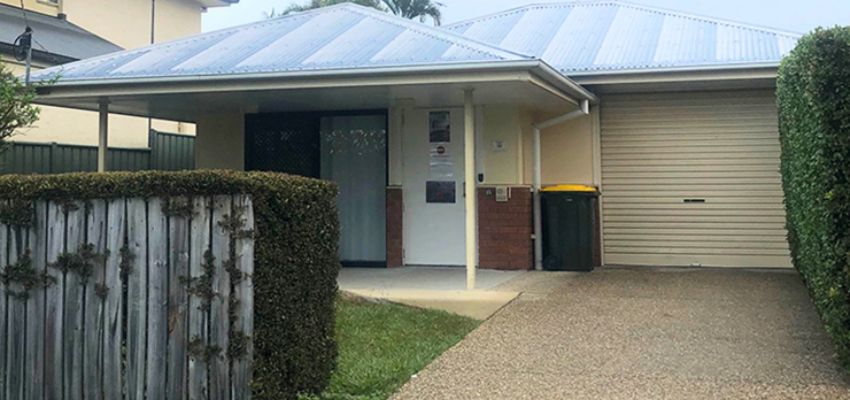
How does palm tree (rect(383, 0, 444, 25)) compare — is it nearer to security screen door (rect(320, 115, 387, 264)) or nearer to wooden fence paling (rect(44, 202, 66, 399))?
security screen door (rect(320, 115, 387, 264))

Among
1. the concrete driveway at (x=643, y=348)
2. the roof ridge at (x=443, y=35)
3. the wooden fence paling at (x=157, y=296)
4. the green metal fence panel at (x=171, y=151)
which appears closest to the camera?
the wooden fence paling at (x=157, y=296)

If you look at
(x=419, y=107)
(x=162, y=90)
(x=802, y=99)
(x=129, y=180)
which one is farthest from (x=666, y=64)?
(x=129, y=180)

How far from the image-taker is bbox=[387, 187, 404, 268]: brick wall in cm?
1035

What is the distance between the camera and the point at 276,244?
161 inches

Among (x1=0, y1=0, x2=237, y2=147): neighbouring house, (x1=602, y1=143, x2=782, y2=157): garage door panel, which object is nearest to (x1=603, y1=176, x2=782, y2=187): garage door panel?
(x1=602, y1=143, x2=782, y2=157): garage door panel

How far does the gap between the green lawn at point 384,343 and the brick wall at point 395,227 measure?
7.58ft

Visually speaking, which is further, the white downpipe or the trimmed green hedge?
the white downpipe

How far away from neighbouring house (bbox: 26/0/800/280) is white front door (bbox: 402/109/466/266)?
17mm

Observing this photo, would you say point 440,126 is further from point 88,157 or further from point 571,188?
point 88,157

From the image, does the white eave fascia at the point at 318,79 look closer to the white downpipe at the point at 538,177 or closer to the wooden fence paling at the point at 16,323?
the white downpipe at the point at 538,177

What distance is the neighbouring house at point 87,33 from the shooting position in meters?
14.8

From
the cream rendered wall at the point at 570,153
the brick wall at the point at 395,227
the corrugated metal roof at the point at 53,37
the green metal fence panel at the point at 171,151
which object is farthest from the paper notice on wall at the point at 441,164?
the corrugated metal roof at the point at 53,37

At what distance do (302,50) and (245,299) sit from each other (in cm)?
511

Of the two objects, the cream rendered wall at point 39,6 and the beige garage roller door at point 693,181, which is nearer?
the beige garage roller door at point 693,181
